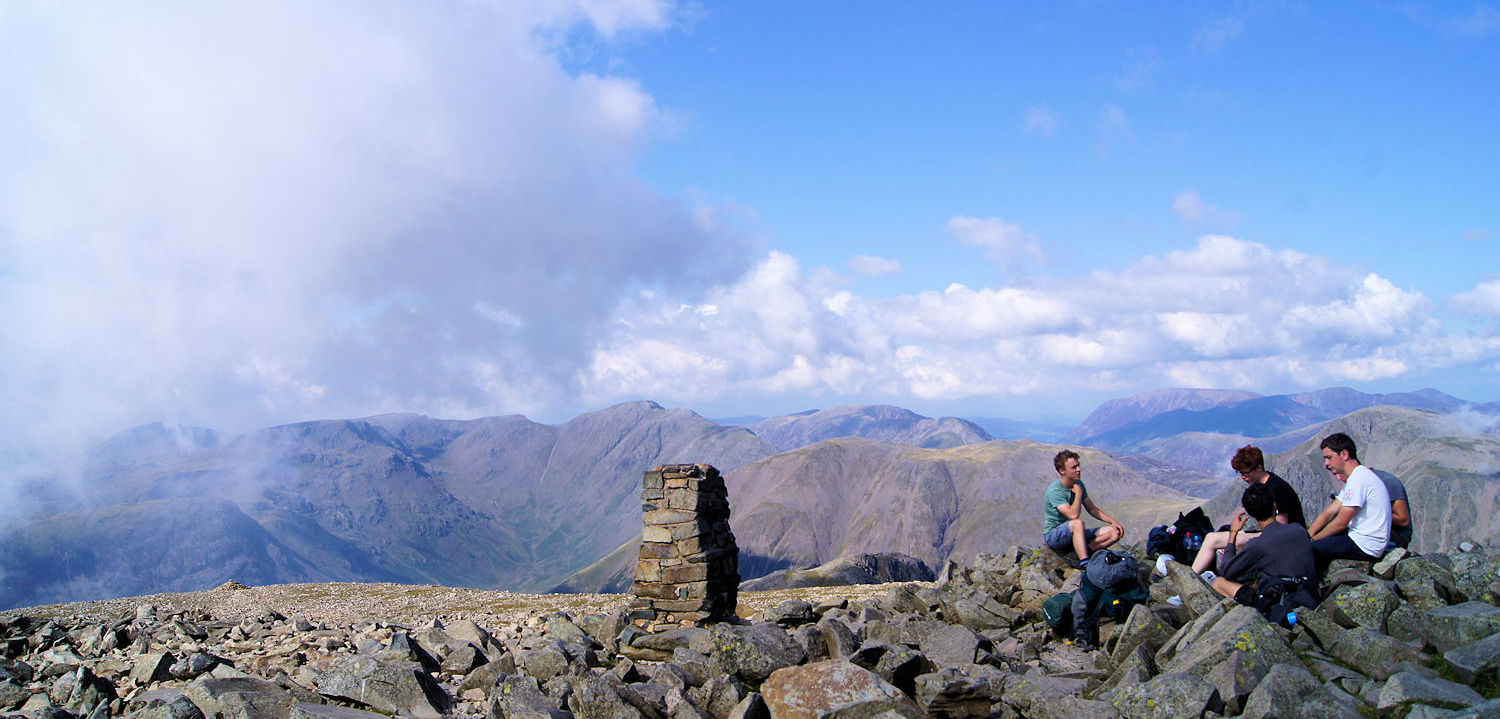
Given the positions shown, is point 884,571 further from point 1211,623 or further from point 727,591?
point 1211,623

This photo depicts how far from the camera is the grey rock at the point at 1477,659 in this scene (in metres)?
8.48

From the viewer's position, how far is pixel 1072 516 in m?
16.2

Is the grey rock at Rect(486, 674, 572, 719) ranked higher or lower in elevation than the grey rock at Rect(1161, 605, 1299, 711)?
lower

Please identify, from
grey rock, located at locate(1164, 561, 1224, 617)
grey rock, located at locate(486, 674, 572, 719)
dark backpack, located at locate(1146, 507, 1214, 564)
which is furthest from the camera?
dark backpack, located at locate(1146, 507, 1214, 564)

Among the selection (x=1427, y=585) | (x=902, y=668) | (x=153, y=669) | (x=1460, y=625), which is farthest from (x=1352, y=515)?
(x=153, y=669)

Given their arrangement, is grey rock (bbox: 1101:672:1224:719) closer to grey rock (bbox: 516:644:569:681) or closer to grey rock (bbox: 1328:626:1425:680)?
grey rock (bbox: 1328:626:1425:680)

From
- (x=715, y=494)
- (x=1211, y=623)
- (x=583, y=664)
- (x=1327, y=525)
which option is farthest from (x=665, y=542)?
(x=1327, y=525)

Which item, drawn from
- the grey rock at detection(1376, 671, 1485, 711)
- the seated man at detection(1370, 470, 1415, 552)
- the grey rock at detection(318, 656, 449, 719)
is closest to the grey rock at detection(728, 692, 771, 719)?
the grey rock at detection(318, 656, 449, 719)

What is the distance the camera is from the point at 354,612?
3120cm

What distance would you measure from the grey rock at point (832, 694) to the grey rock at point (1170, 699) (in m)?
2.32

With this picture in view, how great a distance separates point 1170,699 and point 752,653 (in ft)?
17.7

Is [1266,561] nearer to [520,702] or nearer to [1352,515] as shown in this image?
[1352,515]

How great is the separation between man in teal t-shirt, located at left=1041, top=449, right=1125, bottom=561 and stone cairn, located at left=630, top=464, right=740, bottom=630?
6955 mm

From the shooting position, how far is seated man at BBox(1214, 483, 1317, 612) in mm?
11812
